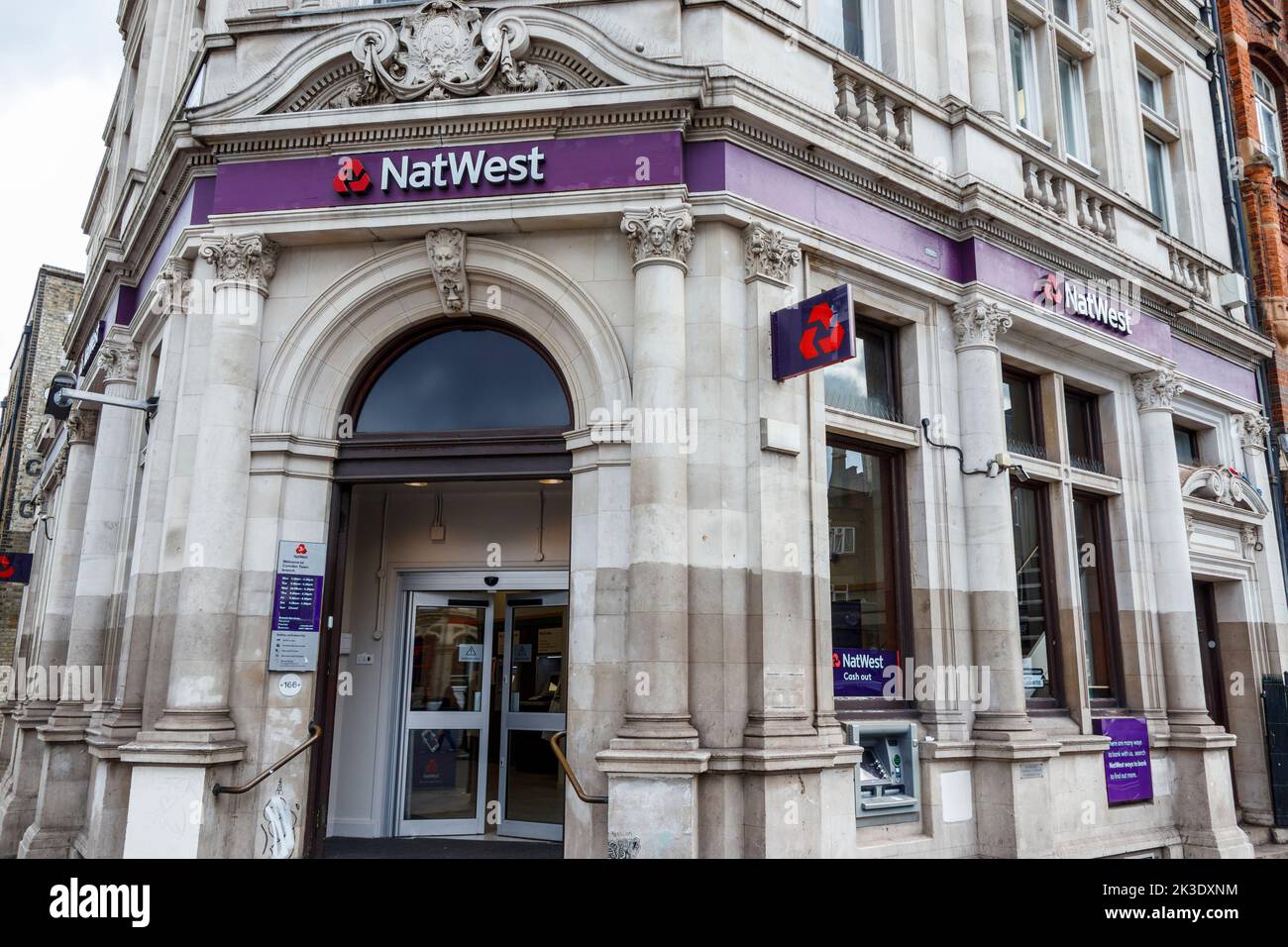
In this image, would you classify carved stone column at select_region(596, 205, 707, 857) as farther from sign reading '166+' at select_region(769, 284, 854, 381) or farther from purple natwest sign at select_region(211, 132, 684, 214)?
sign reading '166+' at select_region(769, 284, 854, 381)

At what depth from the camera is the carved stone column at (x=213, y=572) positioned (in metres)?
7.41

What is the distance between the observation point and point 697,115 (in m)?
8.35

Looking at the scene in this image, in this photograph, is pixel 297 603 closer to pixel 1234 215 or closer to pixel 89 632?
pixel 89 632

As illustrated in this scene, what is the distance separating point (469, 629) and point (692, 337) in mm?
5459

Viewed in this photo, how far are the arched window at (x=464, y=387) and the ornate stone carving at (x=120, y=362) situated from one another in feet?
15.1

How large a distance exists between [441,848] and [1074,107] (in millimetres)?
12702

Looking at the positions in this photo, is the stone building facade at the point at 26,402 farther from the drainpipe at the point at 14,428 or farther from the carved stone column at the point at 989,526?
the carved stone column at the point at 989,526

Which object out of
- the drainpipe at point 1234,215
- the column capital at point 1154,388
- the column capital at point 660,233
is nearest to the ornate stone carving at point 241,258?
the column capital at point 660,233

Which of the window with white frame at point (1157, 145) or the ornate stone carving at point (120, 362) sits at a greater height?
the window with white frame at point (1157, 145)

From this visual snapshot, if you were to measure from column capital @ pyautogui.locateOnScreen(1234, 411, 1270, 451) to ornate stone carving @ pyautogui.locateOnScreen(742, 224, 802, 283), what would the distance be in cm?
949

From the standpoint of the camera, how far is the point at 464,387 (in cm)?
889

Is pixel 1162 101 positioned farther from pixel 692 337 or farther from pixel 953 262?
pixel 692 337

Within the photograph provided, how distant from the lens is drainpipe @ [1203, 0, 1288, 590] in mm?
14547

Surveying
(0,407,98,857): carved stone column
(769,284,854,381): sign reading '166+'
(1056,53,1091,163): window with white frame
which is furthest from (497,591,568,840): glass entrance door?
(1056,53,1091,163): window with white frame
